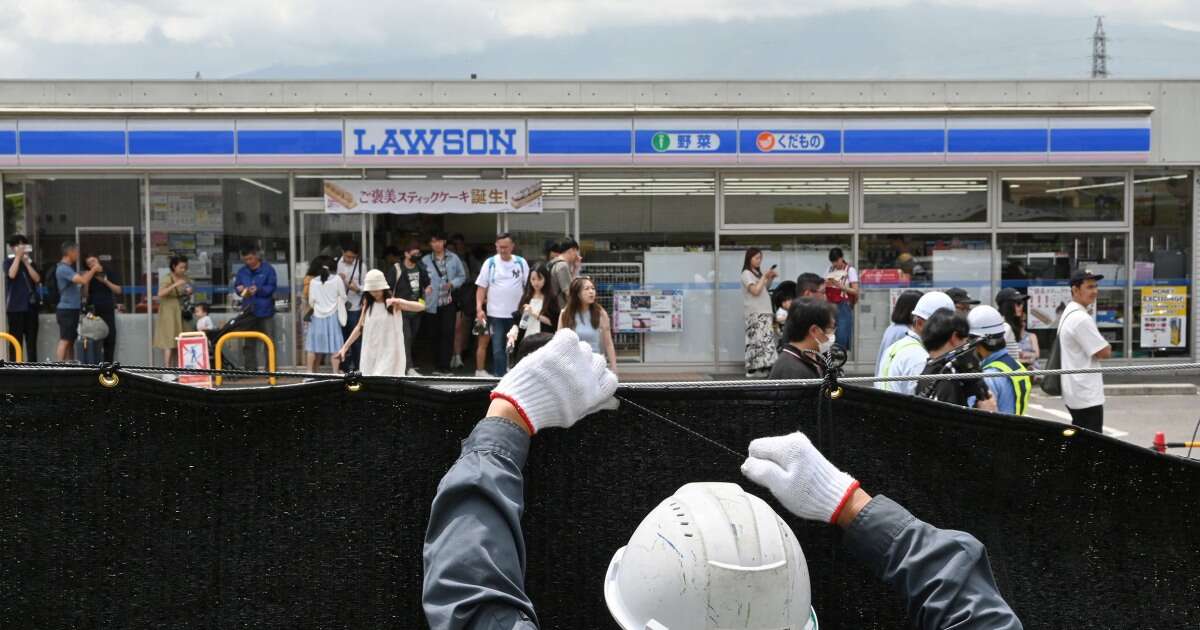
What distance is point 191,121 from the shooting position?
14836mm

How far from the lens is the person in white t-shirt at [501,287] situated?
1348 centimetres

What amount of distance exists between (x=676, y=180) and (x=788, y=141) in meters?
1.66

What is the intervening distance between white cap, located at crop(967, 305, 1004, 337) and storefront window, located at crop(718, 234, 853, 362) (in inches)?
361

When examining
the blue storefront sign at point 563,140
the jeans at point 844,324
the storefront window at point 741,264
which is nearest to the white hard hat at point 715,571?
the blue storefront sign at point 563,140

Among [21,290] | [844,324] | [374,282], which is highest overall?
[374,282]

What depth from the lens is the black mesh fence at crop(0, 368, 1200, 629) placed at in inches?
108

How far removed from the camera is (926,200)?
622 inches

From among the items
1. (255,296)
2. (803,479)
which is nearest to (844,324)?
(255,296)

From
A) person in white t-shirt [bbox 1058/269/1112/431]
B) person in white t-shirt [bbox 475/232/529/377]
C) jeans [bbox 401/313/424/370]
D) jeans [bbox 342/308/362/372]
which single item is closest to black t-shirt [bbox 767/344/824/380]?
person in white t-shirt [bbox 1058/269/1112/431]

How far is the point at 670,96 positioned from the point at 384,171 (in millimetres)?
4127

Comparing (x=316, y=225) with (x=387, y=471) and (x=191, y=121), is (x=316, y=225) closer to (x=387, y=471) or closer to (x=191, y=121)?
(x=191, y=121)

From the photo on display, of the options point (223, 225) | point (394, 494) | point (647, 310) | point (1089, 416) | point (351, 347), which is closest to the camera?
point (394, 494)

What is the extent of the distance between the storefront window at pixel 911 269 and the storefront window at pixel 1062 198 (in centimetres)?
63

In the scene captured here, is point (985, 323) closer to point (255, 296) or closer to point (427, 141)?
point (427, 141)
